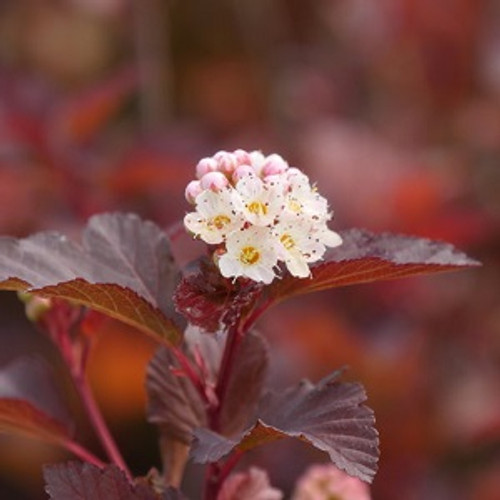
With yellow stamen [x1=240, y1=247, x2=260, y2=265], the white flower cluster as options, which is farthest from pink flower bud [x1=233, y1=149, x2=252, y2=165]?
yellow stamen [x1=240, y1=247, x2=260, y2=265]

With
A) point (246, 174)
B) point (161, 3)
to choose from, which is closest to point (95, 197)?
point (246, 174)

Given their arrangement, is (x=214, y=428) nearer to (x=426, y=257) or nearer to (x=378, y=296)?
(x=426, y=257)

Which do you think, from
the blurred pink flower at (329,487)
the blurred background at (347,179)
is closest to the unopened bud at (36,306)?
the blurred pink flower at (329,487)

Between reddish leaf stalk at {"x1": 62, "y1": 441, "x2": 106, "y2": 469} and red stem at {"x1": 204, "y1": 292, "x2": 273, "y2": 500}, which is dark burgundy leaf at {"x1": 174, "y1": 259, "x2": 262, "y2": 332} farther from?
reddish leaf stalk at {"x1": 62, "y1": 441, "x2": 106, "y2": 469}

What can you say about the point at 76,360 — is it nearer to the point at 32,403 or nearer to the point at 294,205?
the point at 32,403

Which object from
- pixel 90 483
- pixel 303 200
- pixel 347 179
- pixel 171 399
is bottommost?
pixel 90 483

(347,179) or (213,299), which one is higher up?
(347,179)

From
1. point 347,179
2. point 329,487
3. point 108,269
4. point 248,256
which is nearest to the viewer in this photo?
point 248,256

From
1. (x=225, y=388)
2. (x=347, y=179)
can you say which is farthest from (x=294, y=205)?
(x=347, y=179)
